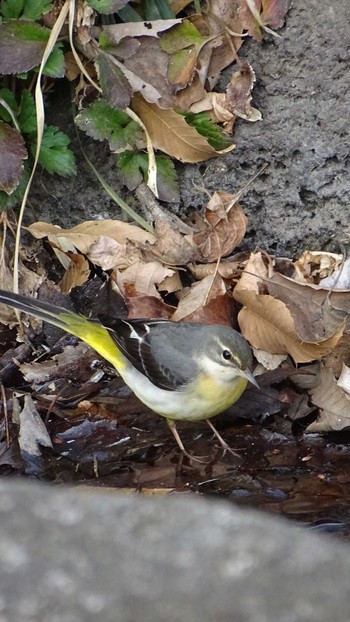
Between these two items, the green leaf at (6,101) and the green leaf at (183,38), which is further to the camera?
the green leaf at (6,101)

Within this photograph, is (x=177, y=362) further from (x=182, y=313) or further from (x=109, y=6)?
(x=109, y=6)

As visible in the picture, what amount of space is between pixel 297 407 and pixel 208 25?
7.80 ft

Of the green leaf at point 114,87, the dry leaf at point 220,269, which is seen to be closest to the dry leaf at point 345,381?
the dry leaf at point 220,269

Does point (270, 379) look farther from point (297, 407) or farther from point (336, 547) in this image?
point (336, 547)

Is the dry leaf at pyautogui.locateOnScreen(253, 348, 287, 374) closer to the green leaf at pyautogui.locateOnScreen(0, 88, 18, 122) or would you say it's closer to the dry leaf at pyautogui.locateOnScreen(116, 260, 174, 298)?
the dry leaf at pyautogui.locateOnScreen(116, 260, 174, 298)

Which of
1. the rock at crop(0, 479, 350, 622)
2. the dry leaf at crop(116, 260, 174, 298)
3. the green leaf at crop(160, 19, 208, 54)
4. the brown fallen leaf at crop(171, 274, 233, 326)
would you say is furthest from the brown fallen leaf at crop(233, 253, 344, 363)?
the rock at crop(0, 479, 350, 622)

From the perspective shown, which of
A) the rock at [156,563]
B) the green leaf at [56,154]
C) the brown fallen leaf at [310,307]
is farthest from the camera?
the green leaf at [56,154]

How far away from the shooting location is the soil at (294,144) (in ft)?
19.8

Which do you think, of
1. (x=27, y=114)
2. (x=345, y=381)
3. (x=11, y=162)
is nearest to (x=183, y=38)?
(x=27, y=114)

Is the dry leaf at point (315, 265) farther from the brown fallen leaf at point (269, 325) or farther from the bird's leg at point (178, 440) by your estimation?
the bird's leg at point (178, 440)

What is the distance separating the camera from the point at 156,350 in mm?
5629

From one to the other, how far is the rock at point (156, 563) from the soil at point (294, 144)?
4.16 m

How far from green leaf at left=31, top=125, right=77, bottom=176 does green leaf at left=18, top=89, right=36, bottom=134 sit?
0.10 metres

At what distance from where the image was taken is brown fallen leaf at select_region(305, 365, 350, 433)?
5.39 meters
